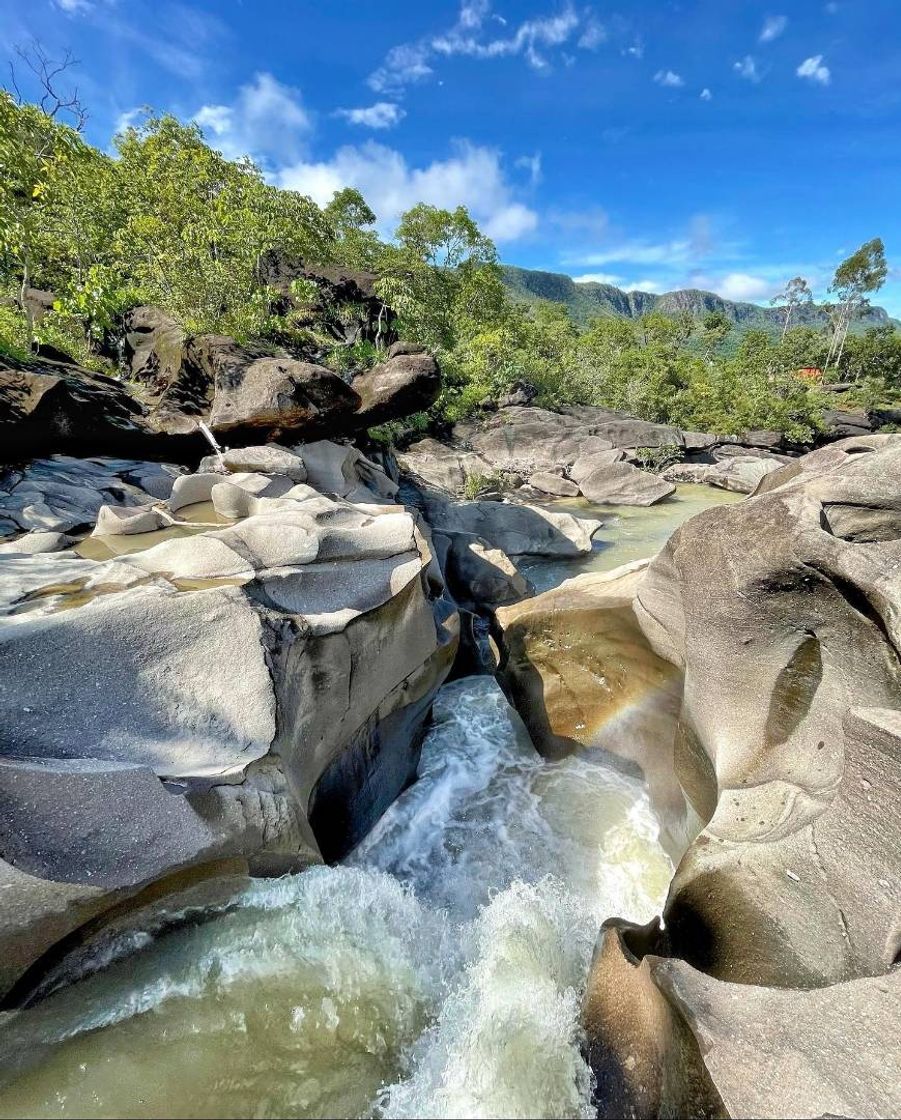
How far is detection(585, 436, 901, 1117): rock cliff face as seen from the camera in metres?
2.15

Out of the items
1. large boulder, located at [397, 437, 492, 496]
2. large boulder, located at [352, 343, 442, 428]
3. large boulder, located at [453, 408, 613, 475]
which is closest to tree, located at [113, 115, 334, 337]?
large boulder, located at [352, 343, 442, 428]

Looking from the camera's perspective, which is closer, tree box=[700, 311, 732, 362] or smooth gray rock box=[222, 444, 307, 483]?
smooth gray rock box=[222, 444, 307, 483]

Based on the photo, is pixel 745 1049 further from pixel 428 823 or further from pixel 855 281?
pixel 855 281

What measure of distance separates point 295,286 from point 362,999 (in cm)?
1417

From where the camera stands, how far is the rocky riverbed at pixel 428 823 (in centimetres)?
250

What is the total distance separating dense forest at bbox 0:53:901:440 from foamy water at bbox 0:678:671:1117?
8278mm

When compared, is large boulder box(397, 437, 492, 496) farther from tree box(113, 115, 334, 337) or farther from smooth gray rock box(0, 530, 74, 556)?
smooth gray rock box(0, 530, 74, 556)

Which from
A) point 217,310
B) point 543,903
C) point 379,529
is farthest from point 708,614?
point 217,310

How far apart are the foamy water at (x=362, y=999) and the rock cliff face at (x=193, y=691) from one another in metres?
0.45

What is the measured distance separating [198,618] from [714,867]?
4.12 m

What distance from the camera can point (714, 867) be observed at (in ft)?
10.8

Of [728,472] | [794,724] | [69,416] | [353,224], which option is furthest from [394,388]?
[353,224]

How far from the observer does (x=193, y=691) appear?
11.5ft

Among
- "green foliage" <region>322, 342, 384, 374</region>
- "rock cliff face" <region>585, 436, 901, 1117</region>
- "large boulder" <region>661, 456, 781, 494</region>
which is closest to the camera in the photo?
"rock cliff face" <region>585, 436, 901, 1117</region>
